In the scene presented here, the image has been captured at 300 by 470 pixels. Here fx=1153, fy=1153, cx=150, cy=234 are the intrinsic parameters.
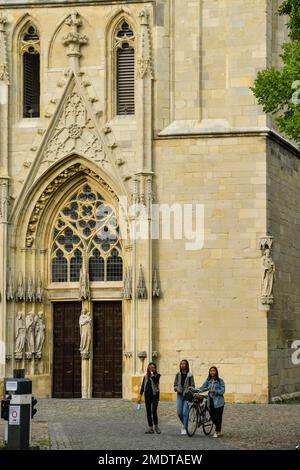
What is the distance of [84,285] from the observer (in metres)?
32.3

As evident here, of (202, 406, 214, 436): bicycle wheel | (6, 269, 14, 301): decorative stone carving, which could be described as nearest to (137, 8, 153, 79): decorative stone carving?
(6, 269, 14, 301): decorative stone carving

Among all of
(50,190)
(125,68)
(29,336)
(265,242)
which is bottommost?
(29,336)

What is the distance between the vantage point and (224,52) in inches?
1256

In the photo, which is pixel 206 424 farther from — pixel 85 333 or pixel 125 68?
pixel 125 68

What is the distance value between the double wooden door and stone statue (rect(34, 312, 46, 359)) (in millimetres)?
538

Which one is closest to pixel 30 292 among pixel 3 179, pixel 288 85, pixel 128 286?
pixel 128 286

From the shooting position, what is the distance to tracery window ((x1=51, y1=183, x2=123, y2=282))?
32656 millimetres

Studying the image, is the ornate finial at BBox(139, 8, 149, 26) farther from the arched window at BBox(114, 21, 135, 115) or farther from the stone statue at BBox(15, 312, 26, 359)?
the stone statue at BBox(15, 312, 26, 359)

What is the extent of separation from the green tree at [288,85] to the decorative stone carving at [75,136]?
1021cm

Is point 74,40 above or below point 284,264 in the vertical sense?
above

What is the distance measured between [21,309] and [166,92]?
7.25 metres

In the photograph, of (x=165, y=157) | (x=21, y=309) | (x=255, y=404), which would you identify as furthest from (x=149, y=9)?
(x=255, y=404)

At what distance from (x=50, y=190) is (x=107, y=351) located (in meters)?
4.81

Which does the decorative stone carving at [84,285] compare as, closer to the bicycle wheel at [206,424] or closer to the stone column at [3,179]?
the stone column at [3,179]
